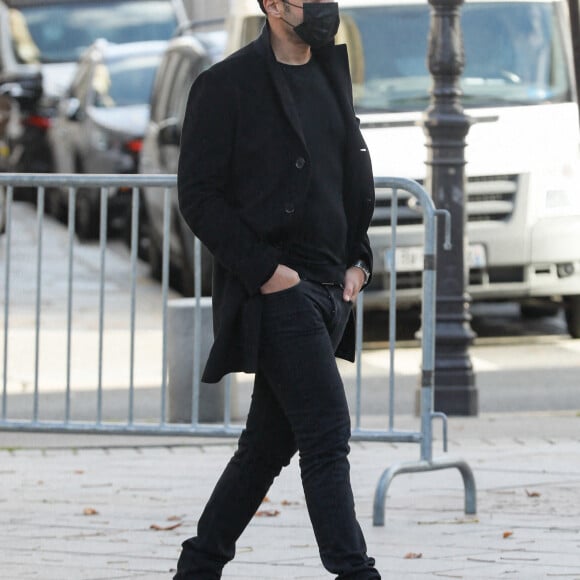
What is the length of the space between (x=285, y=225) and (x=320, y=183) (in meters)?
0.16

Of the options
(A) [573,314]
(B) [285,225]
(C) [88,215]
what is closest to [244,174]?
(B) [285,225]

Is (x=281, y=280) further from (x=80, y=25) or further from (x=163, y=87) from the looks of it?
Result: (x=80, y=25)

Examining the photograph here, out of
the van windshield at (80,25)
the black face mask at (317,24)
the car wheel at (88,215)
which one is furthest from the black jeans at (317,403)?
the van windshield at (80,25)

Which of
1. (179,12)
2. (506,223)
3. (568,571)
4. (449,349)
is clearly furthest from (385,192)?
(179,12)

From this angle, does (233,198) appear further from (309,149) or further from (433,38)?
(433,38)

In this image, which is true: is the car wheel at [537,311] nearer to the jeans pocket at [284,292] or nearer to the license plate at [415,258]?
the license plate at [415,258]

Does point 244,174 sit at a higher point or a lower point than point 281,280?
higher

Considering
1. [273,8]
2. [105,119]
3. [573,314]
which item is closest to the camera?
[273,8]

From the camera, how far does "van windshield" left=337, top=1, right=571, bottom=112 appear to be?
1169cm

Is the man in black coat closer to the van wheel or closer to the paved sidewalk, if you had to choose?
the paved sidewalk

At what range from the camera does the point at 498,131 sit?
11.5 metres

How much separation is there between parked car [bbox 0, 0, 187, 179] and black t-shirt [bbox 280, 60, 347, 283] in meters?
17.4

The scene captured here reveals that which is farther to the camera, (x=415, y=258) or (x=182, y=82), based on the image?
(x=182, y=82)

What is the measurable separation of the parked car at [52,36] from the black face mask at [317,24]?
1746 cm
